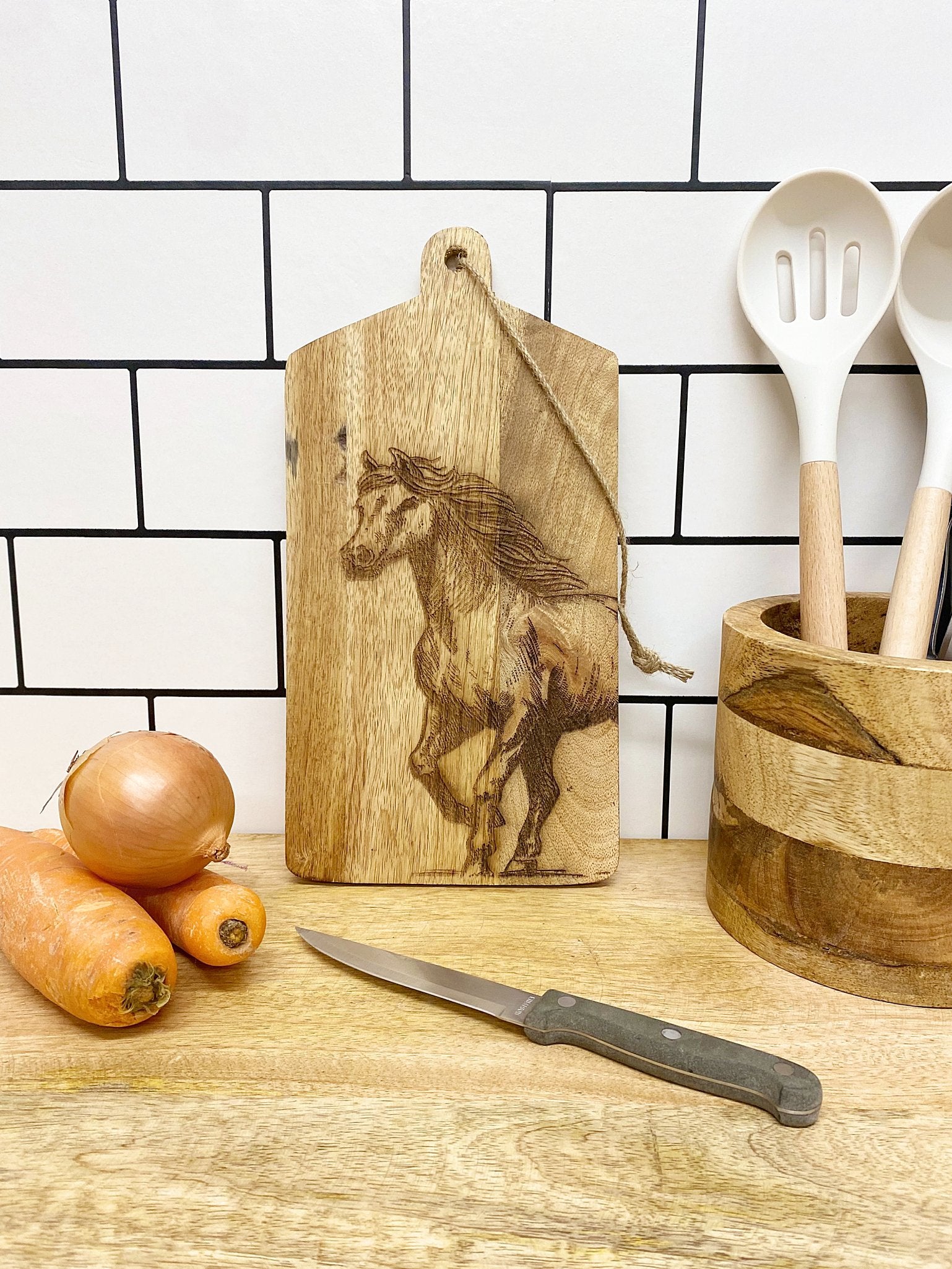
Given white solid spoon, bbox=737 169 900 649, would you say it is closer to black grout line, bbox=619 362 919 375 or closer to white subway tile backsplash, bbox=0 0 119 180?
black grout line, bbox=619 362 919 375

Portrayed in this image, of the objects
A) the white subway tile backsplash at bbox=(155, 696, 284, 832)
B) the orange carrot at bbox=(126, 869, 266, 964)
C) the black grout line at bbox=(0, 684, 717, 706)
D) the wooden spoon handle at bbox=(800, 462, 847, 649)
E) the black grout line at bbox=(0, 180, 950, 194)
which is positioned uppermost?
the black grout line at bbox=(0, 180, 950, 194)

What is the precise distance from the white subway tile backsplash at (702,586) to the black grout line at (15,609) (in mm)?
472

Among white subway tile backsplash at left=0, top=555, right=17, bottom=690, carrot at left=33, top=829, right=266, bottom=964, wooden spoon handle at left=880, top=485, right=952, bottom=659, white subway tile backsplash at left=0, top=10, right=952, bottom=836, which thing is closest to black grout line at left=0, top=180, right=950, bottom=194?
white subway tile backsplash at left=0, top=10, right=952, bottom=836

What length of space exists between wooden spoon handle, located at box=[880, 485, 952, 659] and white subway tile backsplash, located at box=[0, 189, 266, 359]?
1.52ft

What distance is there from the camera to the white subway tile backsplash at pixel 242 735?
0.67 metres

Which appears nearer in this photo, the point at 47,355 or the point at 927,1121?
the point at 927,1121

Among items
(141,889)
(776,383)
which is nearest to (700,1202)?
(141,889)

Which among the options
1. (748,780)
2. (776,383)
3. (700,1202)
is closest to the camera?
(700,1202)

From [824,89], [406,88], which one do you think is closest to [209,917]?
[406,88]

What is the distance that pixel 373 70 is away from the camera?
0.58 m

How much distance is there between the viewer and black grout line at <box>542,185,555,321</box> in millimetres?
593

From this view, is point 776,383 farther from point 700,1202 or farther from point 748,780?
point 700,1202

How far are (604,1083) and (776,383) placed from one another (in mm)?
475

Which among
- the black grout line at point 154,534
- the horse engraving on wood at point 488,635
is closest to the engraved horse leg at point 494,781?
the horse engraving on wood at point 488,635
